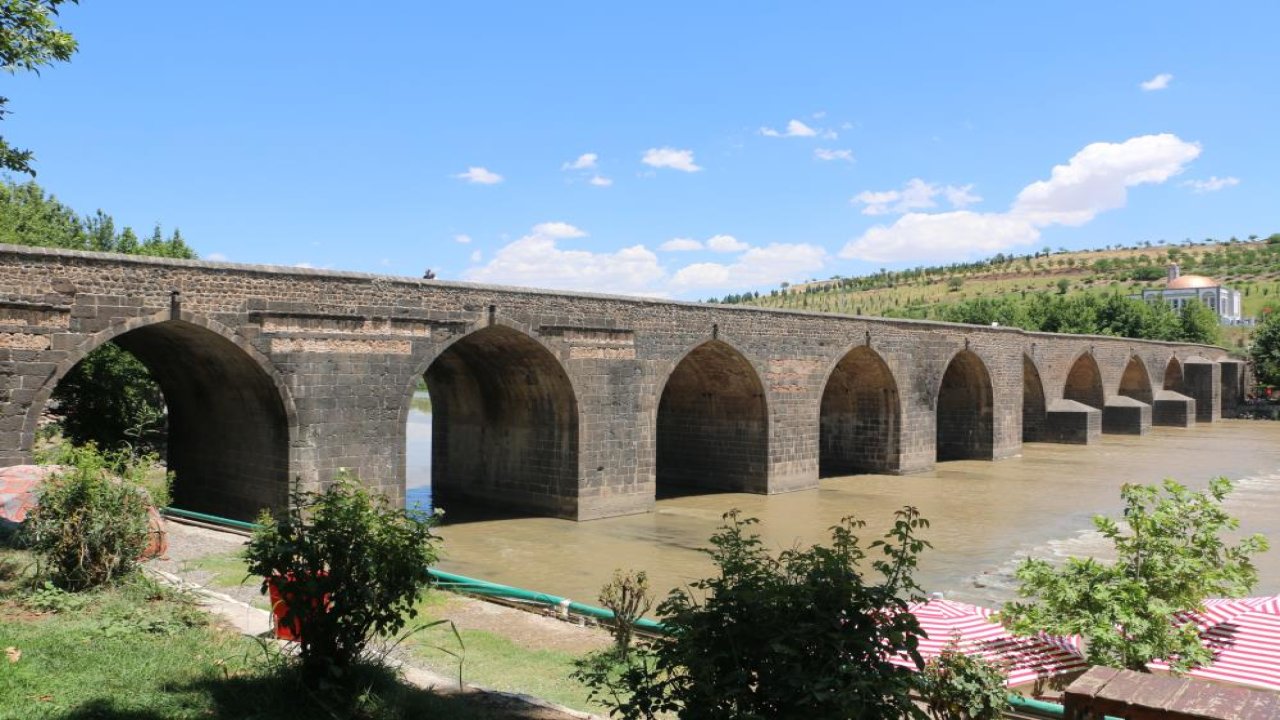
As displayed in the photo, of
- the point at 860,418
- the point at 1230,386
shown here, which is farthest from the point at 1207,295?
the point at 860,418

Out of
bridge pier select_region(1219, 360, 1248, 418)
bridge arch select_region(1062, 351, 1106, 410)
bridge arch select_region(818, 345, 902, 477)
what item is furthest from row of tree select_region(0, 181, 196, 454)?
bridge pier select_region(1219, 360, 1248, 418)

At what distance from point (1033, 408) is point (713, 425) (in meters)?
17.2

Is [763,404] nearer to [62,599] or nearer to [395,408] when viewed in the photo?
[395,408]

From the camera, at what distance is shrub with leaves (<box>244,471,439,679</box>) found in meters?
5.45

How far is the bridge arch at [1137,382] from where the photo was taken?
4138 cm

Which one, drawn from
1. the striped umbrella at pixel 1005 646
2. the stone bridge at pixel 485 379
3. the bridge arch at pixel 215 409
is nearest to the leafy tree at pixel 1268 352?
the stone bridge at pixel 485 379

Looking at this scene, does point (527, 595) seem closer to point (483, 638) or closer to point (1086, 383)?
point (483, 638)

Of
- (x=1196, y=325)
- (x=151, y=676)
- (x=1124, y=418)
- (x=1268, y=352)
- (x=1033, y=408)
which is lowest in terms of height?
(x=1124, y=418)

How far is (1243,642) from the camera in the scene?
292 inches

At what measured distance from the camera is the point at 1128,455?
30344 millimetres

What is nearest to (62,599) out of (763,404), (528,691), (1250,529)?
(528,691)

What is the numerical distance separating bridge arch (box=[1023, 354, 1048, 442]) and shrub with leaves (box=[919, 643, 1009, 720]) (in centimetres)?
3029

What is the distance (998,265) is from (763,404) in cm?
9874

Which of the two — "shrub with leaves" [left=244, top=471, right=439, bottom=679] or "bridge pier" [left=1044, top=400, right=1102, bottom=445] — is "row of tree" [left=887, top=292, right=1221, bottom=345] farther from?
"shrub with leaves" [left=244, top=471, right=439, bottom=679]
